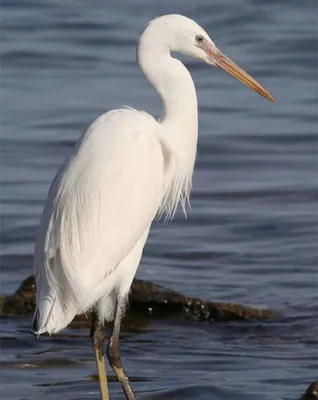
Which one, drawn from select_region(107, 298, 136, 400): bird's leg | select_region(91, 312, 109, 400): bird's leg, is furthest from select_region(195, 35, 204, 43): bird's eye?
select_region(91, 312, 109, 400): bird's leg

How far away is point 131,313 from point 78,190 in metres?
2.46

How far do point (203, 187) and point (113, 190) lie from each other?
17.4ft

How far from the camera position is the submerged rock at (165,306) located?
870 cm

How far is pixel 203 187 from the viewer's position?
11.8 meters

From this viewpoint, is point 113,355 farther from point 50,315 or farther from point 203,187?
point 203,187

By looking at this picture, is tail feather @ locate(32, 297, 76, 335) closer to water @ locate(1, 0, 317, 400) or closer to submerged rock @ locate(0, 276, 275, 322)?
water @ locate(1, 0, 317, 400)

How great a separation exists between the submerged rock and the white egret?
1909 mm

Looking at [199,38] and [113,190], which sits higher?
[199,38]

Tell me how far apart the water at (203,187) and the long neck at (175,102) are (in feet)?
4.49

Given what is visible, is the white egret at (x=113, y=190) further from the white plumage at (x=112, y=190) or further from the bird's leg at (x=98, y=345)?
the bird's leg at (x=98, y=345)

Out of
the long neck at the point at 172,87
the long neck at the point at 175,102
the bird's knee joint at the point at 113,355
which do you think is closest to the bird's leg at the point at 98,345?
the bird's knee joint at the point at 113,355

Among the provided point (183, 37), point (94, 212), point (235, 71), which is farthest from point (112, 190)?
point (235, 71)

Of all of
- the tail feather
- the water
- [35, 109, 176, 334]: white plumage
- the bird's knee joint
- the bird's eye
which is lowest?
the water

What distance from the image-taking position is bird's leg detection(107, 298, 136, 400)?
6906mm
